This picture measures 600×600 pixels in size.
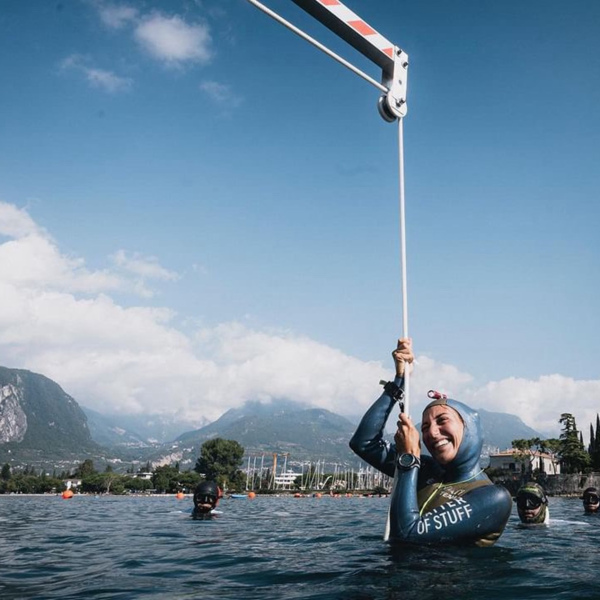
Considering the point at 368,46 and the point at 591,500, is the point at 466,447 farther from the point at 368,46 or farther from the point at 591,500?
the point at 591,500

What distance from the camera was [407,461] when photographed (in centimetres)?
668

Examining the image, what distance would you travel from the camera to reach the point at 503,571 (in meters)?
6.29

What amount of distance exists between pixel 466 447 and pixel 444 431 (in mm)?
377

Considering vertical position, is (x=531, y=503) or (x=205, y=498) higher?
(x=531, y=503)

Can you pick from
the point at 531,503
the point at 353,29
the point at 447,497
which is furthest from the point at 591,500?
the point at 353,29

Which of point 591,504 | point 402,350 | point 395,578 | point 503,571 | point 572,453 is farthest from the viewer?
point 572,453

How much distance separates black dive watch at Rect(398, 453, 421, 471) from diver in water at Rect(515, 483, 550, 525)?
→ 22.6 ft

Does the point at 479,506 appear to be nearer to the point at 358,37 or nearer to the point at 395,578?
the point at 395,578

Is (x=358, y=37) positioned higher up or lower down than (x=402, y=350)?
higher up

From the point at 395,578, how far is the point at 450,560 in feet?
3.45

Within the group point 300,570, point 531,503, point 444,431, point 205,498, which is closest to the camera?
point 300,570

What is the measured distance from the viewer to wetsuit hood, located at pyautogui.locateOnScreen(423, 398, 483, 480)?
733cm

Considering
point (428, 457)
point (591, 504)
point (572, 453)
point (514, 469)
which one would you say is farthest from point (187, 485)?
point (428, 457)

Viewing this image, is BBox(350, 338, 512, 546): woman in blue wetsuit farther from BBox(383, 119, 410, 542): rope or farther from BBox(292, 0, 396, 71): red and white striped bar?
BBox(292, 0, 396, 71): red and white striped bar
